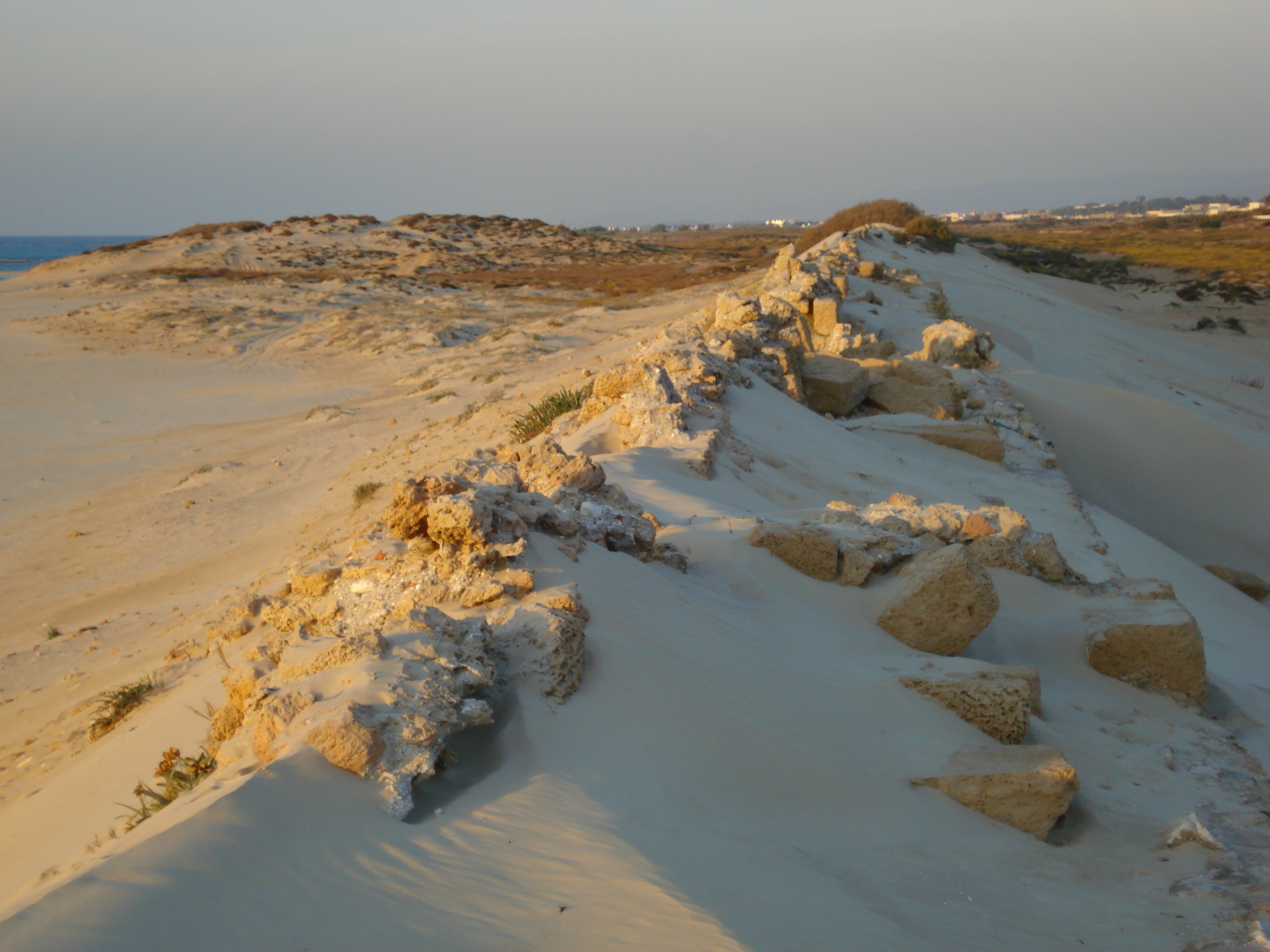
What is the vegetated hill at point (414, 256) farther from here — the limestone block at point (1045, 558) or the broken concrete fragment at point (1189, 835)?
the broken concrete fragment at point (1189, 835)

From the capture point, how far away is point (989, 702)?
3424mm

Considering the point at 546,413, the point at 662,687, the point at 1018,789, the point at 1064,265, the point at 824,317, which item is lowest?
the point at 1018,789

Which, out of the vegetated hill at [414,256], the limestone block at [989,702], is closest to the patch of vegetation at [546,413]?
the limestone block at [989,702]

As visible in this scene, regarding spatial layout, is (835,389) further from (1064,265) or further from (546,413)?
(1064,265)

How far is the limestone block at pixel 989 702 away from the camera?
11.2 ft

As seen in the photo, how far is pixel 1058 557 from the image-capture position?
5230 millimetres

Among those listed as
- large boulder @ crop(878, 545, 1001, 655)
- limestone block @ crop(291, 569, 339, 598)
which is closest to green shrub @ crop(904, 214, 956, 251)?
large boulder @ crop(878, 545, 1001, 655)

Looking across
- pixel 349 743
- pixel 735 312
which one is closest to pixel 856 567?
pixel 349 743

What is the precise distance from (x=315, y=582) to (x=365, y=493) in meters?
4.68

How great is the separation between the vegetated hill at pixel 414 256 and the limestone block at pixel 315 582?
23517mm

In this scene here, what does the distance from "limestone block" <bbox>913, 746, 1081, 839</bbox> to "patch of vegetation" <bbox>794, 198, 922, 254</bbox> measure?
29224 mm

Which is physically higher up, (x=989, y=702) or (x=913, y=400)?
(x=913, y=400)

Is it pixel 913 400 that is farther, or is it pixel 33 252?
pixel 33 252

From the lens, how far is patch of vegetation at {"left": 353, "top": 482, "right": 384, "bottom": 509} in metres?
7.93
